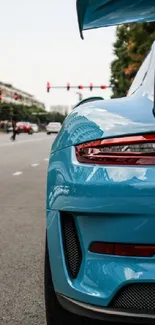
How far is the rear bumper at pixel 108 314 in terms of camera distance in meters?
A: 2.08

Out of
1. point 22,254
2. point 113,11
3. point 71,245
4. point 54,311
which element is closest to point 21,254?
point 22,254

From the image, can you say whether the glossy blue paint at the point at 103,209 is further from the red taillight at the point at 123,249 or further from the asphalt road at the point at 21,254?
the asphalt road at the point at 21,254

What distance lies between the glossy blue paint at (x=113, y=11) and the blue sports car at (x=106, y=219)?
48 cm

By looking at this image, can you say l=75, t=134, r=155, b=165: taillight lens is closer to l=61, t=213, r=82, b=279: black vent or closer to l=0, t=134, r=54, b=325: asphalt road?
l=61, t=213, r=82, b=279: black vent

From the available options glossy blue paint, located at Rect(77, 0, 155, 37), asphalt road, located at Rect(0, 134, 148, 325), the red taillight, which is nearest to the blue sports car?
the red taillight

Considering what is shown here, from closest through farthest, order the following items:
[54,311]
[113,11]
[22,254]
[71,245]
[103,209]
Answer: [103,209]
[71,245]
[54,311]
[113,11]
[22,254]

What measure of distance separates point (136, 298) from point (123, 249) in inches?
7.5

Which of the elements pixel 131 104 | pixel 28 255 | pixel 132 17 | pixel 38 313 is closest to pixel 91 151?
pixel 131 104

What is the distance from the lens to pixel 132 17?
2578 millimetres

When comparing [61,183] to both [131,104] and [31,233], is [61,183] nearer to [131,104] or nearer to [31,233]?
[131,104]

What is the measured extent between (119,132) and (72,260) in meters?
0.53

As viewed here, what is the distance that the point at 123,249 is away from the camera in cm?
208

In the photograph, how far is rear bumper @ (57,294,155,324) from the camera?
2084 mm

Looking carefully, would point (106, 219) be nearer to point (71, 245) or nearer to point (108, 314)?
point (71, 245)
